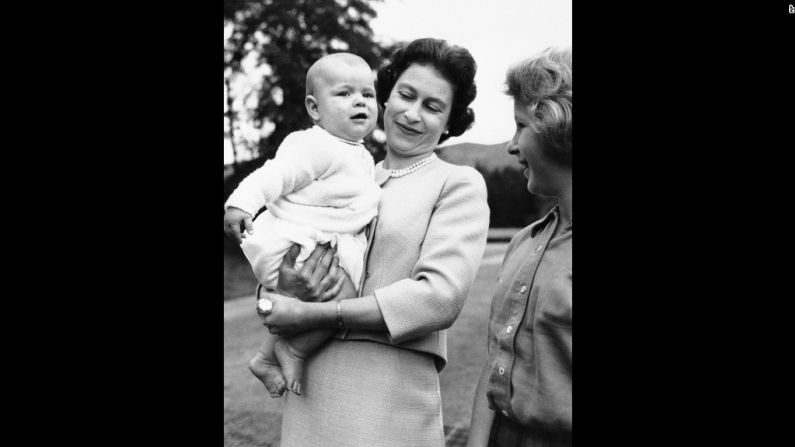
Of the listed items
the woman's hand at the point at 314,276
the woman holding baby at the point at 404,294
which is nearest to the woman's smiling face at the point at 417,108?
the woman holding baby at the point at 404,294

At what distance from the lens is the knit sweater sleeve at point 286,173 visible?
5.51 feet

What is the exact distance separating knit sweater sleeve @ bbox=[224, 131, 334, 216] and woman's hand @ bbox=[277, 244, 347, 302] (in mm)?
164

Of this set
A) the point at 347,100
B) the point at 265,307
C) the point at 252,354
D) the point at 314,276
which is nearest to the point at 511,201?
the point at 347,100

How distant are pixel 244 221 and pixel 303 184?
0.65 feet

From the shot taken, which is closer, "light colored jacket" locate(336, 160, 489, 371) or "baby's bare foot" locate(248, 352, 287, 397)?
"light colored jacket" locate(336, 160, 489, 371)

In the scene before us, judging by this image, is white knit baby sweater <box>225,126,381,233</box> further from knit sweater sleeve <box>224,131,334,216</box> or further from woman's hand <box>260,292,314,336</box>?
woman's hand <box>260,292,314,336</box>

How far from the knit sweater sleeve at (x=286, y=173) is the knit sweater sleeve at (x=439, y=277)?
34cm

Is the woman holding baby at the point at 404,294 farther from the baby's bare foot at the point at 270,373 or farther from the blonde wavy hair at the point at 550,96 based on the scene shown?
the blonde wavy hair at the point at 550,96

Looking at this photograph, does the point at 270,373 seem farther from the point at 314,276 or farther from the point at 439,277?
the point at 439,277

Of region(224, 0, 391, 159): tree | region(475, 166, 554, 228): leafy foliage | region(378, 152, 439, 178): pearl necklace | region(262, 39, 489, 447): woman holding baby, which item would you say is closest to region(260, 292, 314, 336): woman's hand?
region(262, 39, 489, 447): woman holding baby

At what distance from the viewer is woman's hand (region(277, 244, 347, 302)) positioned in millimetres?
1742

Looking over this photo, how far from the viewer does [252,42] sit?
314 cm
